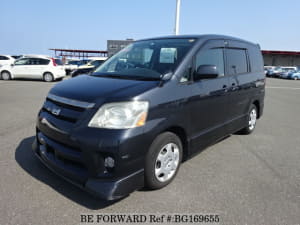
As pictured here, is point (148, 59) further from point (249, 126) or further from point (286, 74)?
point (286, 74)

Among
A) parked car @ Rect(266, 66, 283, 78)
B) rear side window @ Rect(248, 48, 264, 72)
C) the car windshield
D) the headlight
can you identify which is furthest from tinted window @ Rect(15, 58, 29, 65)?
parked car @ Rect(266, 66, 283, 78)

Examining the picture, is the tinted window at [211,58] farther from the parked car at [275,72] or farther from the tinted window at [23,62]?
the parked car at [275,72]

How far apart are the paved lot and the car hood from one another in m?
1.13

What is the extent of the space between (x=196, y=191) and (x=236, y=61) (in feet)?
8.22

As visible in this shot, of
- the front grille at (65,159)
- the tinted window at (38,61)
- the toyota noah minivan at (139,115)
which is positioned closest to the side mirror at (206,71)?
the toyota noah minivan at (139,115)

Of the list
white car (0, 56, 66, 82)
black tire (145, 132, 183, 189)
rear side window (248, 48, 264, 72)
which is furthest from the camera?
white car (0, 56, 66, 82)

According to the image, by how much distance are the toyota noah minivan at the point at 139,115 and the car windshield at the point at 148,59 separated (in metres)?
0.02

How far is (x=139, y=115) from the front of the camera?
2271 millimetres

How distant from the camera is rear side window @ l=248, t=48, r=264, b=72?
182 inches

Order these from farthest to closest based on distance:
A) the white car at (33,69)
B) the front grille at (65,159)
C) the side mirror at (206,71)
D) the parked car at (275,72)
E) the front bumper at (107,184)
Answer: the parked car at (275,72), the white car at (33,69), the side mirror at (206,71), the front grille at (65,159), the front bumper at (107,184)

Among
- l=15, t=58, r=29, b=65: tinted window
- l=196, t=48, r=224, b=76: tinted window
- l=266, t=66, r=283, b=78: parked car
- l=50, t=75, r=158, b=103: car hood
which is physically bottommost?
l=50, t=75, r=158, b=103: car hood

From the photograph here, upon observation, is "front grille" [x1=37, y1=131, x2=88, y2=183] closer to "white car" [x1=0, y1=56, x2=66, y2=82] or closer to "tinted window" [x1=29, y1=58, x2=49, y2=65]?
"white car" [x1=0, y1=56, x2=66, y2=82]

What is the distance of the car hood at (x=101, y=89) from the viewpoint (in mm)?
2312

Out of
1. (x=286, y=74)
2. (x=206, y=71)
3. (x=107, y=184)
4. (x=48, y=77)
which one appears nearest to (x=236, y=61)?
(x=206, y=71)
